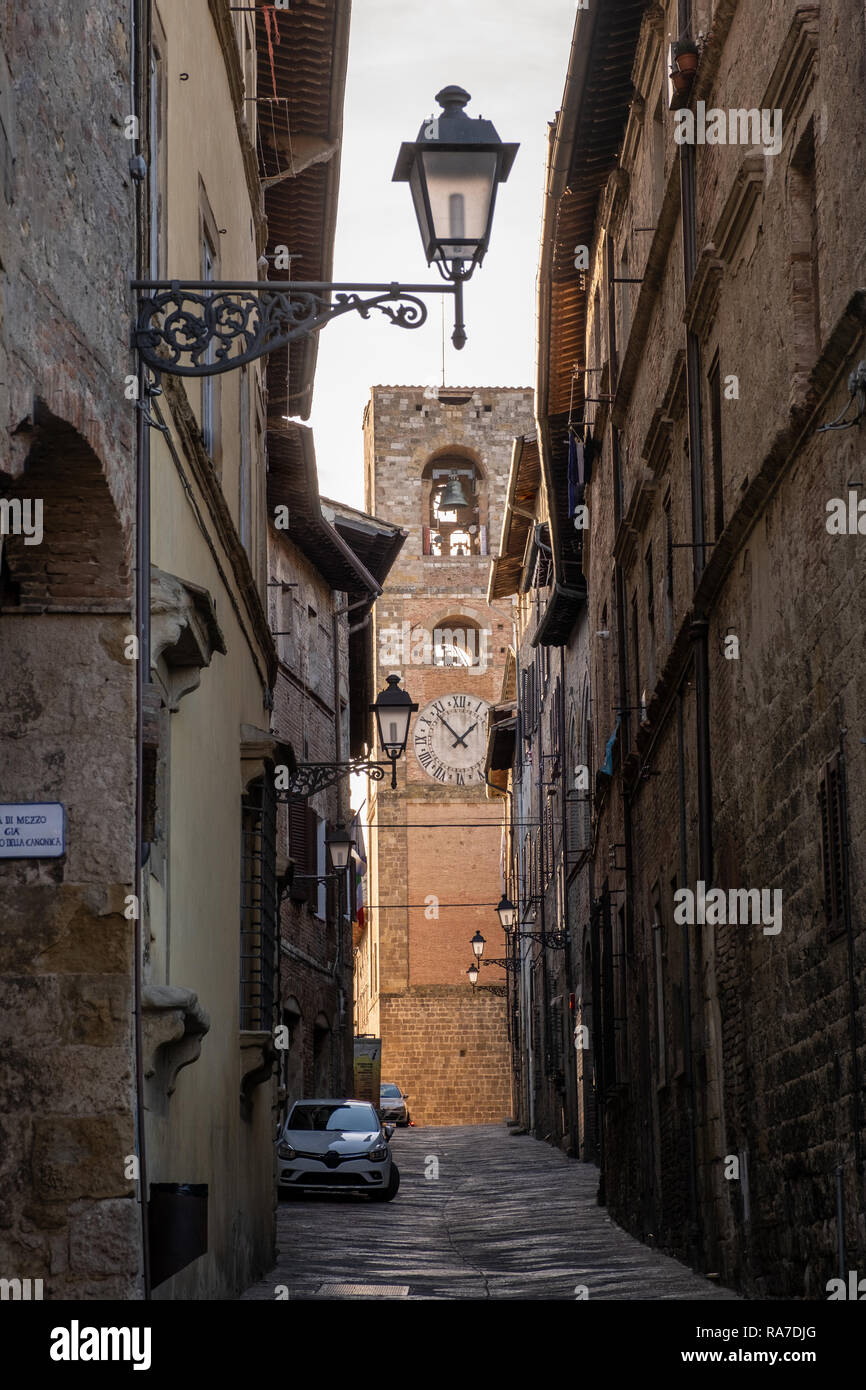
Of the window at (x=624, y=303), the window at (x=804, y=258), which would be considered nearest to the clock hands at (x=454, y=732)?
the window at (x=624, y=303)

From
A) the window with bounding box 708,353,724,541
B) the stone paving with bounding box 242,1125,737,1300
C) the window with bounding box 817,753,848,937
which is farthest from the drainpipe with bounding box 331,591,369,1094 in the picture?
the window with bounding box 817,753,848,937

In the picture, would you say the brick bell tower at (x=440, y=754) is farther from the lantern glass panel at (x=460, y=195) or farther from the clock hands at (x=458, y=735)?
the lantern glass panel at (x=460, y=195)

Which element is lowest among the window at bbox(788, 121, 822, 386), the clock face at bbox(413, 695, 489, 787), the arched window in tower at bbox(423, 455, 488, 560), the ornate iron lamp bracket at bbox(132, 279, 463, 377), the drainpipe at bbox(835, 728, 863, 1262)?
the drainpipe at bbox(835, 728, 863, 1262)

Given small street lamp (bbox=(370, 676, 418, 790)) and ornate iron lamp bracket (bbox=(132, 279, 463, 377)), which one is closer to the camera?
ornate iron lamp bracket (bbox=(132, 279, 463, 377))

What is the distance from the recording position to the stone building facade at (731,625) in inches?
333

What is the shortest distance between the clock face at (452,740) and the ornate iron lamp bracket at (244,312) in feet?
158

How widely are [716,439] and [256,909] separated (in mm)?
4401

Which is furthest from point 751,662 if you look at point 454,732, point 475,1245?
point 454,732

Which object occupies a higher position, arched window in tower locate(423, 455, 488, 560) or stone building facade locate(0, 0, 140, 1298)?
arched window in tower locate(423, 455, 488, 560)

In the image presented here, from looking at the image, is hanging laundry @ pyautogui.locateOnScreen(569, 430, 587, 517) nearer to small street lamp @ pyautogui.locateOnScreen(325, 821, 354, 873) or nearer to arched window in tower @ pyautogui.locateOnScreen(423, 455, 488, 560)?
small street lamp @ pyautogui.locateOnScreen(325, 821, 354, 873)

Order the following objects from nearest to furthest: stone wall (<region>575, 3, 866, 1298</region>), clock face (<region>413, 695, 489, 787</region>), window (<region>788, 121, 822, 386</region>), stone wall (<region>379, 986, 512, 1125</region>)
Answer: stone wall (<region>575, 3, 866, 1298</region>) < window (<region>788, 121, 822, 386</region>) < stone wall (<region>379, 986, 512, 1125</region>) < clock face (<region>413, 695, 489, 787</region>)

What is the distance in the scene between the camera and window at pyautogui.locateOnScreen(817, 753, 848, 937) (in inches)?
327

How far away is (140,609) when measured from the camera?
702 cm

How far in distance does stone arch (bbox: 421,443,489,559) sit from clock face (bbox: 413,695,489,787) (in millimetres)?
4385
